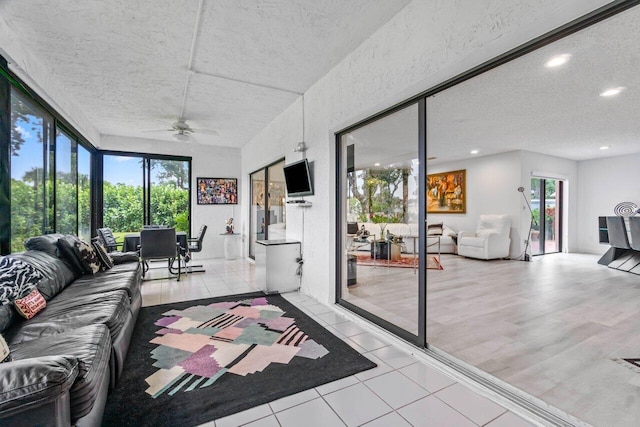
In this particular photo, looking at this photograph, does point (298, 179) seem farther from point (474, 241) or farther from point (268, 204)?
point (474, 241)

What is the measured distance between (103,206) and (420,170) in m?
7.17

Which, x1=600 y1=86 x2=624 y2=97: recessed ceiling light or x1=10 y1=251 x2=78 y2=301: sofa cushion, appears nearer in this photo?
x1=10 y1=251 x2=78 y2=301: sofa cushion

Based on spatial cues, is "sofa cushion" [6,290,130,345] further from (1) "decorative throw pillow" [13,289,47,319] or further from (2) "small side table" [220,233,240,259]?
(2) "small side table" [220,233,240,259]

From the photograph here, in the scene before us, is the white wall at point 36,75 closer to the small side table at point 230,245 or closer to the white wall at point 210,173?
the white wall at point 210,173

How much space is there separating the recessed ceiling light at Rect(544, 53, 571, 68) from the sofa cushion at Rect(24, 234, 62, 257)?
17.9 ft

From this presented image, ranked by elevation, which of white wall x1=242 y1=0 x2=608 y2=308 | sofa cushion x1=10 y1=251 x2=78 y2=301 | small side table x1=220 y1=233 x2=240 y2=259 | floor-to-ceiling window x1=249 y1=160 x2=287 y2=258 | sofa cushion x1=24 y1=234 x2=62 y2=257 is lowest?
small side table x1=220 y1=233 x2=240 y2=259

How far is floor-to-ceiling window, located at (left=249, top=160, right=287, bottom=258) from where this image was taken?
5.52 m

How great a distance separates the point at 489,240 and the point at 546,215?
273 cm

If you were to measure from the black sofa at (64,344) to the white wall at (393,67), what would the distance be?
223cm

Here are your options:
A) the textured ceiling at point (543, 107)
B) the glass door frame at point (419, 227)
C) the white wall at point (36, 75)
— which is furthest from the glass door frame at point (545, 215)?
the white wall at point (36, 75)

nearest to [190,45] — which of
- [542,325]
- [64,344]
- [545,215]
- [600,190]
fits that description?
[64,344]

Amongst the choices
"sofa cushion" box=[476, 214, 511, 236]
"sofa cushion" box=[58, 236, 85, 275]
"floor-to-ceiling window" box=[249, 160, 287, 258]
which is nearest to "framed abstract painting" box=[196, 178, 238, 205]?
"floor-to-ceiling window" box=[249, 160, 287, 258]

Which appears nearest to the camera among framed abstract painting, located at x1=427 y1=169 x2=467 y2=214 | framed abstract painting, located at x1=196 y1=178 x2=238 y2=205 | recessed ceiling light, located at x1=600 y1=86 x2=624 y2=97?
recessed ceiling light, located at x1=600 y1=86 x2=624 y2=97

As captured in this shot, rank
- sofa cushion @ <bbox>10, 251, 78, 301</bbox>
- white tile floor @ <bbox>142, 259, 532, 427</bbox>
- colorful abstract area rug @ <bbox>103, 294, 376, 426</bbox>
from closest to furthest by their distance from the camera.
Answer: white tile floor @ <bbox>142, 259, 532, 427</bbox>, colorful abstract area rug @ <bbox>103, 294, 376, 426</bbox>, sofa cushion @ <bbox>10, 251, 78, 301</bbox>
